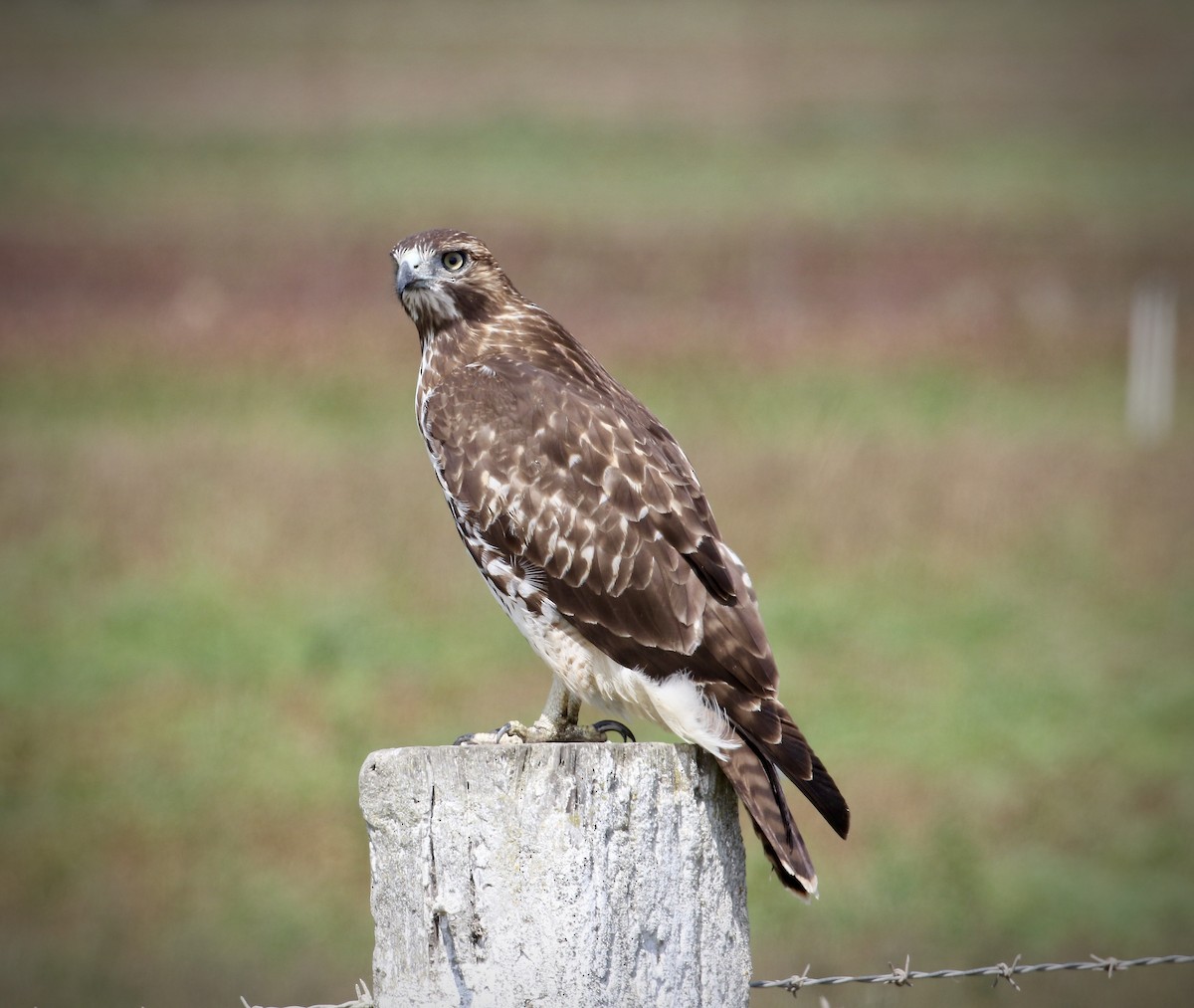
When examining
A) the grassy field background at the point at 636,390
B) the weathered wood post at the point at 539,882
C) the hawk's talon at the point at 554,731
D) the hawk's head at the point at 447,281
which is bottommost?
the weathered wood post at the point at 539,882

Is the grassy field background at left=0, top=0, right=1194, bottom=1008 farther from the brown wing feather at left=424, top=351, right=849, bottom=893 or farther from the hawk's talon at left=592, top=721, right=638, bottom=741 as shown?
the brown wing feather at left=424, top=351, right=849, bottom=893

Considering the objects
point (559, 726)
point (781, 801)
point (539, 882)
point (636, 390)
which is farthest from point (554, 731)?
point (636, 390)

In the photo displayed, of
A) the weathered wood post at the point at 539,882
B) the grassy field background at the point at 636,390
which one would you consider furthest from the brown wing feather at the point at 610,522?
the grassy field background at the point at 636,390

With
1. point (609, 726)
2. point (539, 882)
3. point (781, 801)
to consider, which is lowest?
point (539, 882)

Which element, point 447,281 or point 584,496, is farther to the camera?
point 447,281

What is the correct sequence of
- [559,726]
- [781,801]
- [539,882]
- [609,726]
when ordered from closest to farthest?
[539,882], [781,801], [609,726], [559,726]

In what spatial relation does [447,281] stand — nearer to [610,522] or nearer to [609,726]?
[610,522]

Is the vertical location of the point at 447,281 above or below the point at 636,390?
below

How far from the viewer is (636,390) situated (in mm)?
19906

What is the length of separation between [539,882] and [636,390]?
54.7 feet

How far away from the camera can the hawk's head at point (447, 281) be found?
5.18 m

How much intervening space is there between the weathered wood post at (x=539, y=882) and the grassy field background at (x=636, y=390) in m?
4.45

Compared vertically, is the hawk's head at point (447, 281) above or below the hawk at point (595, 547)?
above

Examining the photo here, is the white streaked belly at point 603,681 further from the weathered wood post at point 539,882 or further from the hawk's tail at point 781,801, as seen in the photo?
the weathered wood post at point 539,882
